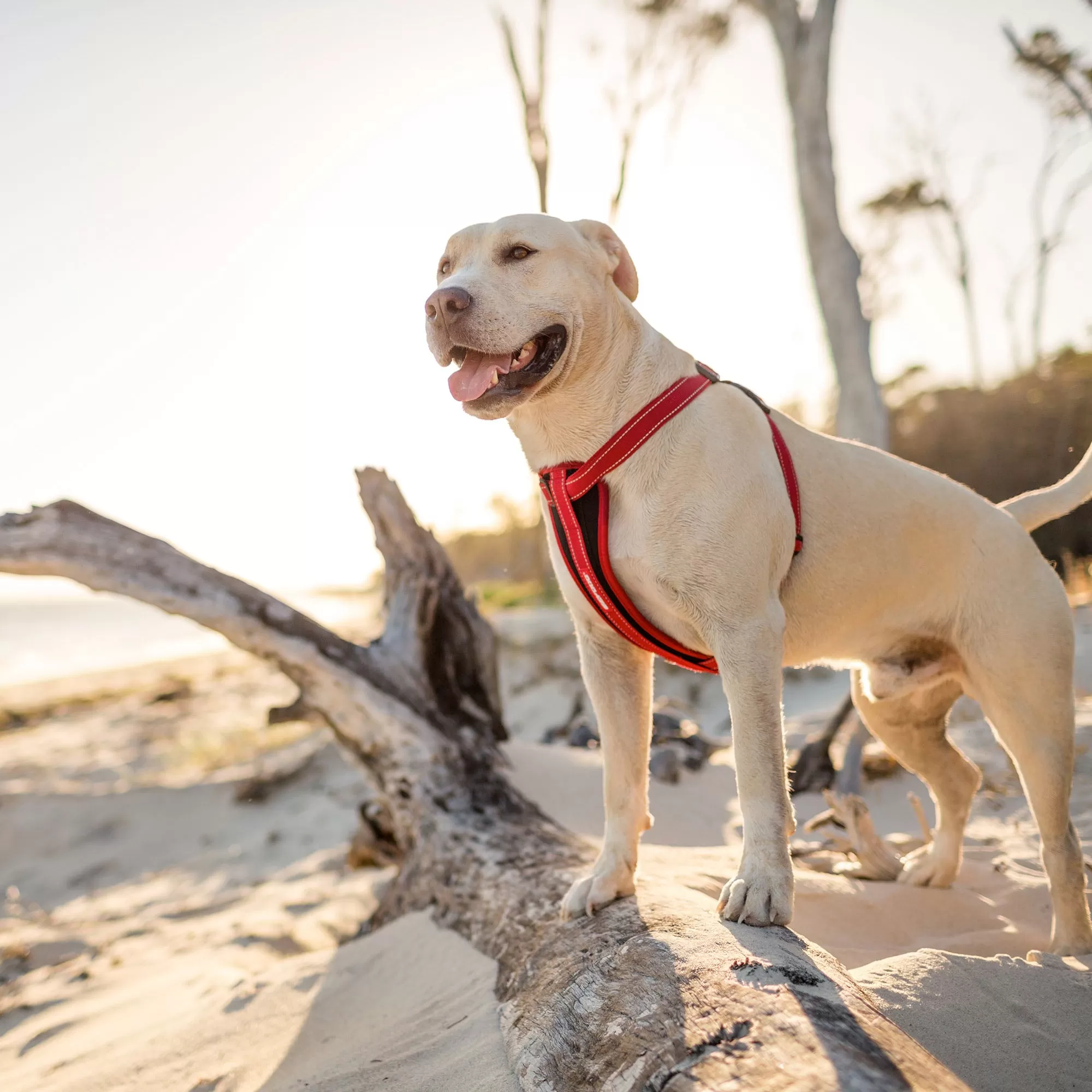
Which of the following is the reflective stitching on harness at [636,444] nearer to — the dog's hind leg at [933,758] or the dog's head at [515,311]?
the dog's head at [515,311]

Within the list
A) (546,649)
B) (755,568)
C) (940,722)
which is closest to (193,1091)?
(755,568)

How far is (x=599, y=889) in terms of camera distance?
7.88ft

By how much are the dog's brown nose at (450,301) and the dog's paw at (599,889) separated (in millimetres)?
1627

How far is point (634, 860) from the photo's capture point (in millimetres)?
2518

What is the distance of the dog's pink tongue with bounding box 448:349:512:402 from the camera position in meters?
2.26

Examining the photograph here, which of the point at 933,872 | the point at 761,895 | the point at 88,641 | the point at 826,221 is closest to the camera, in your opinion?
the point at 761,895

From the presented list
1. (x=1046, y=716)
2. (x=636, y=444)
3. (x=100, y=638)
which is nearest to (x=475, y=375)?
(x=636, y=444)

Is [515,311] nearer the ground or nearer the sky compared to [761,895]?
nearer the sky

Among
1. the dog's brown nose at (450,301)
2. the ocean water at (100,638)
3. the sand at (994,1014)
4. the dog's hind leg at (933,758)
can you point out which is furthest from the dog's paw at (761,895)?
the ocean water at (100,638)

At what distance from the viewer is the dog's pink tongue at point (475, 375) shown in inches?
89.1

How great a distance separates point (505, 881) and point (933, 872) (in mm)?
1639

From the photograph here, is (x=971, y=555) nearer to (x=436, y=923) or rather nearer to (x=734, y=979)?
(x=734, y=979)

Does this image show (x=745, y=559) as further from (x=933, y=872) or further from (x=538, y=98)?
(x=538, y=98)

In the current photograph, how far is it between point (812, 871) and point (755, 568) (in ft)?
5.41
